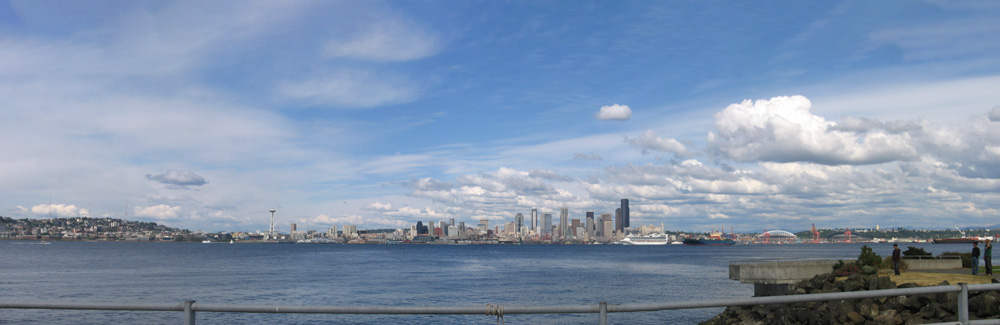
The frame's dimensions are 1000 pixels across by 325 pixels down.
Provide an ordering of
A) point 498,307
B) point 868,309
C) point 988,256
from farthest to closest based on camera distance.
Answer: point 988,256 < point 868,309 < point 498,307

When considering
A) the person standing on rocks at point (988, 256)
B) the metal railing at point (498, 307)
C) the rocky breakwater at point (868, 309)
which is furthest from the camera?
the person standing on rocks at point (988, 256)

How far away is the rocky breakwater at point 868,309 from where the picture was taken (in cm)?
1950

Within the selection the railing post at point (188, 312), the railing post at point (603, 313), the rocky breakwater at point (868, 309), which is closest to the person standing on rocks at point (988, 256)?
the rocky breakwater at point (868, 309)

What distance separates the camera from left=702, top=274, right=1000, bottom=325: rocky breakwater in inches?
768

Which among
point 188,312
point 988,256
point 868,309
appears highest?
point 188,312

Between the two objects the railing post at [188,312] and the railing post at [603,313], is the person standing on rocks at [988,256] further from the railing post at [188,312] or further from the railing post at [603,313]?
the railing post at [188,312]

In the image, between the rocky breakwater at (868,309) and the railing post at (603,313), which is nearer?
the railing post at (603,313)

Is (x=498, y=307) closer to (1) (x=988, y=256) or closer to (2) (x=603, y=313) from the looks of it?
(2) (x=603, y=313)

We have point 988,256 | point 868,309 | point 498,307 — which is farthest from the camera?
point 988,256

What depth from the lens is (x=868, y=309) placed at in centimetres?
2392

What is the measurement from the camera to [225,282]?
73.1 meters

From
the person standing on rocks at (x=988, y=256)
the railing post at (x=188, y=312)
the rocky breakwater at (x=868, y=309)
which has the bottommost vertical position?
the rocky breakwater at (x=868, y=309)

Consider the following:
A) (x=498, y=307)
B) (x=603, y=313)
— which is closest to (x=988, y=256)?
(x=603, y=313)

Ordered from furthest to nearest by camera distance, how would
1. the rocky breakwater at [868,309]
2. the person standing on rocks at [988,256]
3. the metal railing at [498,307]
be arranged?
the person standing on rocks at [988,256]
the rocky breakwater at [868,309]
the metal railing at [498,307]
